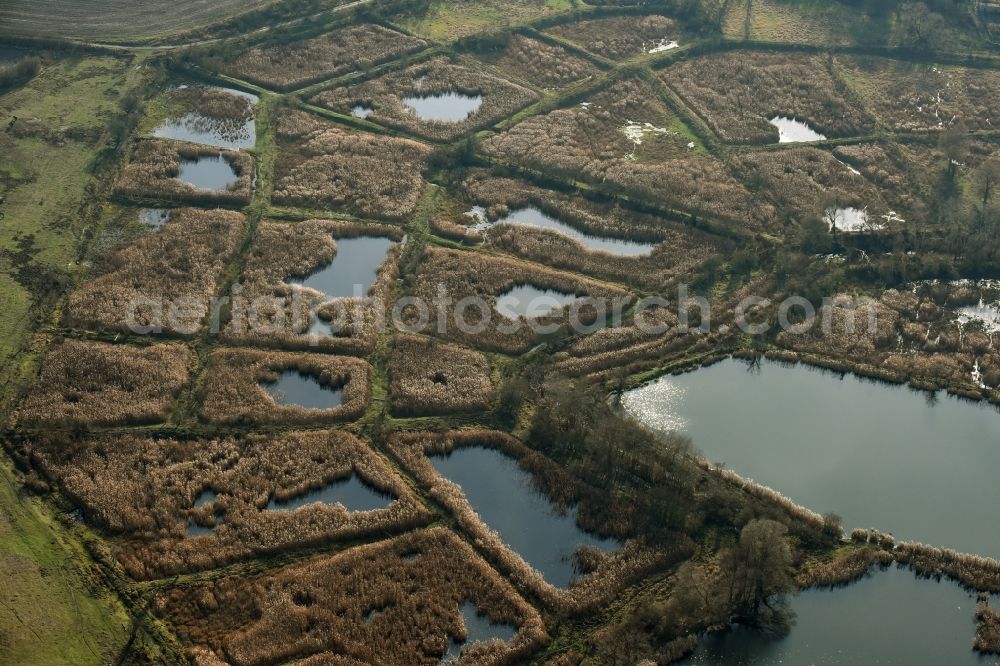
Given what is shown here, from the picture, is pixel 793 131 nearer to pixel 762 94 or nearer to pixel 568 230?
pixel 762 94

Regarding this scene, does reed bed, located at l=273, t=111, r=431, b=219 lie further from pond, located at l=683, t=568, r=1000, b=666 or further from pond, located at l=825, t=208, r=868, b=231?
pond, located at l=683, t=568, r=1000, b=666

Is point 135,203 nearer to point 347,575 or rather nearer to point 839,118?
point 347,575

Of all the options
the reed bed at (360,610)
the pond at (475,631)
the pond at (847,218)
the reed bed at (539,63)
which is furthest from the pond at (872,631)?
Answer: the reed bed at (539,63)

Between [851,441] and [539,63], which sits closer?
[851,441]

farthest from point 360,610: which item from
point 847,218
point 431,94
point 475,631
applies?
point 431,94

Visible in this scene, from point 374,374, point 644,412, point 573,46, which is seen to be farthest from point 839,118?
point 374,374

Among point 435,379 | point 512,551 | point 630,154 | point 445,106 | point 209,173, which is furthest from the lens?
point 445,106
